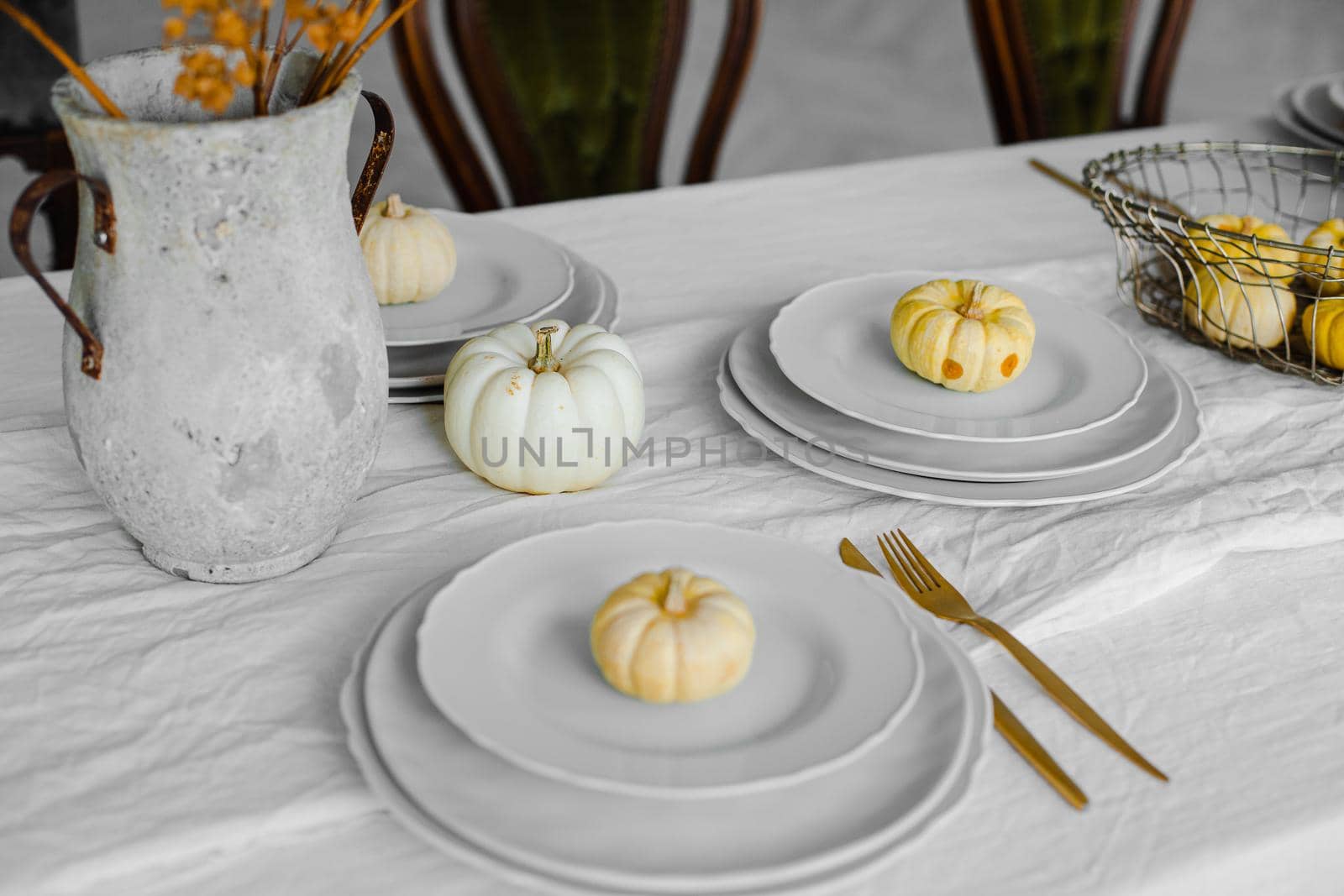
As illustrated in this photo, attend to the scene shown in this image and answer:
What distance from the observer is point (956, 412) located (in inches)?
31.4

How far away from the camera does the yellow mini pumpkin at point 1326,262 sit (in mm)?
831

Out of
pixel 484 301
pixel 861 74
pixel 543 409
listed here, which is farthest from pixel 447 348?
pixel 861 74

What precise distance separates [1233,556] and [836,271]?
0.46m

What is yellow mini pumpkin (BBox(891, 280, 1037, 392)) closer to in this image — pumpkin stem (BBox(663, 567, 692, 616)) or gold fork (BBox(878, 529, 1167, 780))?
gold fork (BBox(878, 529, 1167, 780))

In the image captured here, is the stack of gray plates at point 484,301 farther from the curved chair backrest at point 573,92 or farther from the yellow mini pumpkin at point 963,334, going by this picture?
the curved chair backrest at point 573,92

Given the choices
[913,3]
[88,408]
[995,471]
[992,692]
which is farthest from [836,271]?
[913,3]

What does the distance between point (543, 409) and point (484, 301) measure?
0.76 ft

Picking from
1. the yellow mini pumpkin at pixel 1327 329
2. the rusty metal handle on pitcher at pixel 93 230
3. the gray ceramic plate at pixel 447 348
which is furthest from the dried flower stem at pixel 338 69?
the yellow mini pumpkin at pixel 1327 329

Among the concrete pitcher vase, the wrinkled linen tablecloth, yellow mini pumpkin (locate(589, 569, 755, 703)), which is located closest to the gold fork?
the wrinkled linen tablecloth

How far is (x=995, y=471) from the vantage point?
2.42 ft

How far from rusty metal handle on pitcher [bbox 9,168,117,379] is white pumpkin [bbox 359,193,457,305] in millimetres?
294

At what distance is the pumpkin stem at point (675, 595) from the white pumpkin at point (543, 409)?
193mm

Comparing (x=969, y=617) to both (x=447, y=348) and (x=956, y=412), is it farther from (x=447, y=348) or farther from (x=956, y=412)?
(x=447, y=348)

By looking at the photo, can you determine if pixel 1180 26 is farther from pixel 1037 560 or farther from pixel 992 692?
pixel 992 692
